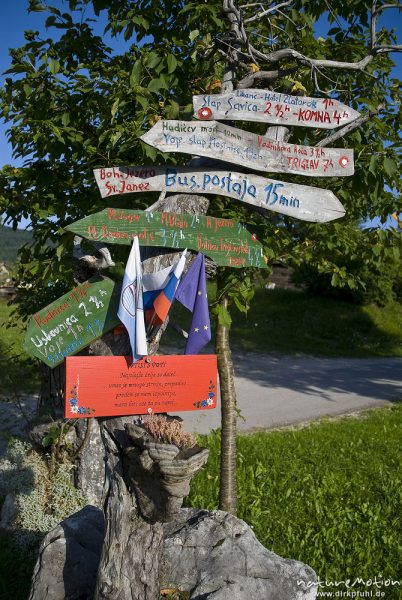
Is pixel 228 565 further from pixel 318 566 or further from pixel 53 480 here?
pixel 53 480

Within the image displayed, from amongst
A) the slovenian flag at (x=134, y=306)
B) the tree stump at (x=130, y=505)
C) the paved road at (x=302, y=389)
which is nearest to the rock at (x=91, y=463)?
the tree stump at (x=130, y=505)

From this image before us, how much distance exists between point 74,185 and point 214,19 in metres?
1.36

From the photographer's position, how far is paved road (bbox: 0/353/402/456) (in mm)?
7582

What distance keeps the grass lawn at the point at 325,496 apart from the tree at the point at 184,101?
2.23ft

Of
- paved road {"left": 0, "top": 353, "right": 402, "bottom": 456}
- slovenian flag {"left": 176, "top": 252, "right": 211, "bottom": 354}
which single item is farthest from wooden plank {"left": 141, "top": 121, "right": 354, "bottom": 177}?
paved road {"left": 0, "top": 353, "right": 402, "bottom": 456}

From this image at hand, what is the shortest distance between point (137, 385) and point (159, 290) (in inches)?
18.1

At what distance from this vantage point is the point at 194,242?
298 centimetres

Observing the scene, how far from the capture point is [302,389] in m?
9.59

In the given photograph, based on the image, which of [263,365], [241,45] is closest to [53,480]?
[241,45]

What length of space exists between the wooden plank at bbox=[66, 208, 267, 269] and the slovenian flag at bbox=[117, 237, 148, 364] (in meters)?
0.09

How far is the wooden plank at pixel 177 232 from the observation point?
283 centimetres

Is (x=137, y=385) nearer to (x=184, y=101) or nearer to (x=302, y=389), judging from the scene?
(x=184, y=101)

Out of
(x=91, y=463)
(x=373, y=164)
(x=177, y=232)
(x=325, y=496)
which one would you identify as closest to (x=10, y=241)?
(x=91, y=463)

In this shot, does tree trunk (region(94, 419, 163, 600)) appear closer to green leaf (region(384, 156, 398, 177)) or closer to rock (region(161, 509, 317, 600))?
rock (region(161, 509, 317, 600))
